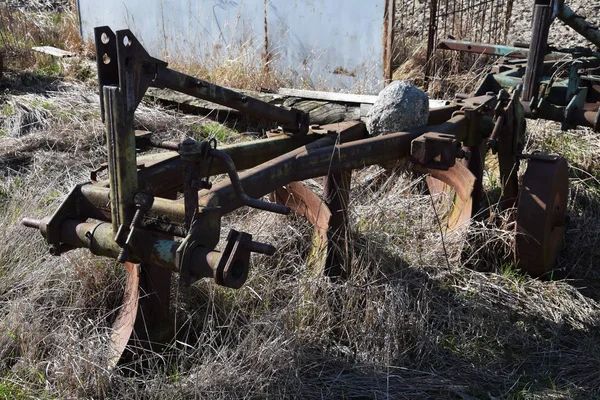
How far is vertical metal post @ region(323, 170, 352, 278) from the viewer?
3242 millimetres

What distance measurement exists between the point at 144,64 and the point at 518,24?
6.60m

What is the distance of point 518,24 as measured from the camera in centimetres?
776

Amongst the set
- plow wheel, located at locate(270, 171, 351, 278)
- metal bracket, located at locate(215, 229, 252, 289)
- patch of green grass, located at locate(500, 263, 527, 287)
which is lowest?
patch of green grass, located at locate(500, 263, 527, 287)

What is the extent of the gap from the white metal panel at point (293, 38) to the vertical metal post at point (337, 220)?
3562 mm

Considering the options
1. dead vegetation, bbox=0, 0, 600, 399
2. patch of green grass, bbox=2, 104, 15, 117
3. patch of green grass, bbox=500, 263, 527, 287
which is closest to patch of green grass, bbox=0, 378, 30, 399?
dead vegetation, bbox=0, 0, 600, 399

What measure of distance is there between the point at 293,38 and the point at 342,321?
5.02 metres

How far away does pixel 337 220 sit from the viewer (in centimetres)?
334

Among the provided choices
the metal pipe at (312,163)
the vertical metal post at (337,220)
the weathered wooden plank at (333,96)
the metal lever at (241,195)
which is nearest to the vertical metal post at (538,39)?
the metal pipe at (312,163)

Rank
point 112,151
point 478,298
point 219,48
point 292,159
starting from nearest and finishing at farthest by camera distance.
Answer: point 112,151, point 292,159, point 478,298, point 219,48

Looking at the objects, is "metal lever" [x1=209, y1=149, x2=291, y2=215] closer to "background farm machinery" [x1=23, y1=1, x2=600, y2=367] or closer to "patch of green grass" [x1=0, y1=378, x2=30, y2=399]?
"background farm machinery" [x1=23, y1=1, x2=600, y2=367]

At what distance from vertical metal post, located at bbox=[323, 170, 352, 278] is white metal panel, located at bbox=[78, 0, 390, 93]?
3.56m

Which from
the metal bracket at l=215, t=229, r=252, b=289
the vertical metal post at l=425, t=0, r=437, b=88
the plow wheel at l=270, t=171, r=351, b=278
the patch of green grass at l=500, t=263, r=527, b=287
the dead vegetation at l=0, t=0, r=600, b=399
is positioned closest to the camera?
the metal bracket at l=215, t=229, r=252, b=289

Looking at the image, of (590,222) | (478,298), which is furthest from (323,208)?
(590,222)

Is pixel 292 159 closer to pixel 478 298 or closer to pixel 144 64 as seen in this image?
pixel 144 64
